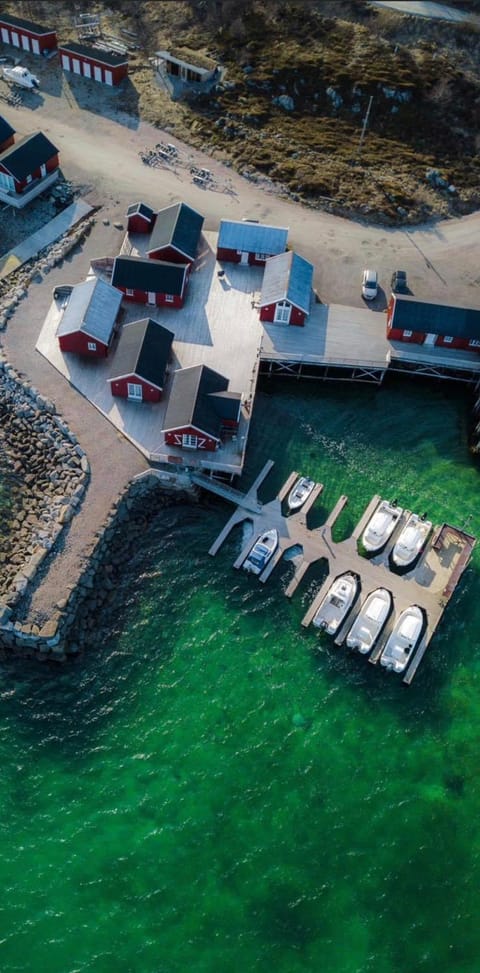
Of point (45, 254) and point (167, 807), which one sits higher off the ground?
point (45, 254)

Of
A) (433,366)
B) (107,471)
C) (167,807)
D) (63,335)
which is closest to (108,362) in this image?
(63,335)

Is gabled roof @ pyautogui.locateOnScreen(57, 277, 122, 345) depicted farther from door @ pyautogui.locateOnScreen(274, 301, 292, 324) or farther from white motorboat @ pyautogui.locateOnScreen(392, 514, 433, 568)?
white motorboat @ pyautogui.locateOnScreen(392, 514, 433, 568)

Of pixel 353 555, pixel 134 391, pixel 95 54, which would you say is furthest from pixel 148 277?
pixel 95 54

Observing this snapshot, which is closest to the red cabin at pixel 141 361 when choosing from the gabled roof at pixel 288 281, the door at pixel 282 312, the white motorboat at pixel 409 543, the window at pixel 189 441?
the window at pixel 189 441

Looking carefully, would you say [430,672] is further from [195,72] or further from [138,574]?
[195,72]

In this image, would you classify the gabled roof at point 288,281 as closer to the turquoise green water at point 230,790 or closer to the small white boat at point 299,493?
the small white boat at point 299,493

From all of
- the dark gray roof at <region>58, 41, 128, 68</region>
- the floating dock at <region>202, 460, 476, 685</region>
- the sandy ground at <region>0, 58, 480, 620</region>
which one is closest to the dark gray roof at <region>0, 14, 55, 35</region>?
the dark gray roof at <region>58, 41, 128, 68</region>

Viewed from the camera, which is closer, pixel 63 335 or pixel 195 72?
pixel 63 335
